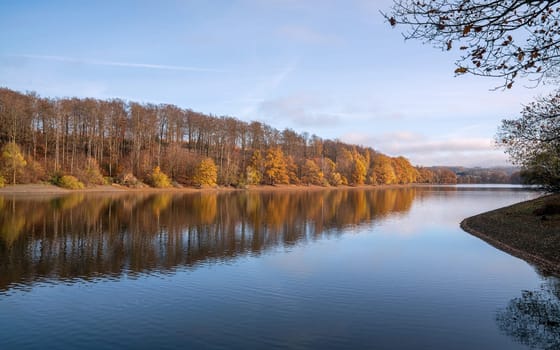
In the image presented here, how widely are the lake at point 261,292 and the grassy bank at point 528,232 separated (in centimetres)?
102

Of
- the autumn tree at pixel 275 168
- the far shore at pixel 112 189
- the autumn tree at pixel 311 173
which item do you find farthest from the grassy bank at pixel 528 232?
the autumn tree at pixel 311 173

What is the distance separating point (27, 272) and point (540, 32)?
644 inches

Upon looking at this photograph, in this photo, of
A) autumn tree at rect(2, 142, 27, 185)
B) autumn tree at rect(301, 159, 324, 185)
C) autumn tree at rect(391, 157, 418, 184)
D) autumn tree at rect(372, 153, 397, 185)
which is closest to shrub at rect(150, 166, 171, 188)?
autumn tree at rect(2, 142, 27, 185)

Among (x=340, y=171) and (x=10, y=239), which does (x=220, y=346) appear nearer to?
(x=10, y=239)

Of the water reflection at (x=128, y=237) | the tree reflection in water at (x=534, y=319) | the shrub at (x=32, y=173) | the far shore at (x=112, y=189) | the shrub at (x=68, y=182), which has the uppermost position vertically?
the shrub at (x=32, y=173)

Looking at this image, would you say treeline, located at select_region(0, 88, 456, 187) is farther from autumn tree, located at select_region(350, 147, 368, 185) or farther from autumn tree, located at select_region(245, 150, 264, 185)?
autumn tree, located at select_region(350, 147, 368, 185)

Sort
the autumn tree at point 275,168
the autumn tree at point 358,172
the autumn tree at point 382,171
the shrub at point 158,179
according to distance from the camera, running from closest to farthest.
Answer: the shrub at point 158,179
the autumn tree at point 275,168
the autumn tree at point 358,172
the autumn tree at point 382,171

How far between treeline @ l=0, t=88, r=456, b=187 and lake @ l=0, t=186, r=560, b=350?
128ft

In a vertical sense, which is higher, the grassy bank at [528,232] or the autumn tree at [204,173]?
the autumn tree at [204,173]

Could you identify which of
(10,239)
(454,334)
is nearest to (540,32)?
(454,334)

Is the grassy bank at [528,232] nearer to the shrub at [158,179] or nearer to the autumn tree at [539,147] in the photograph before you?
A: the autumn tree at [539,147]

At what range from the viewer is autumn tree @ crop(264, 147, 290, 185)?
9038 cm

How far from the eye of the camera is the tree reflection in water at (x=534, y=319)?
9.33 meters

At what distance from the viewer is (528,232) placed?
24.3m
